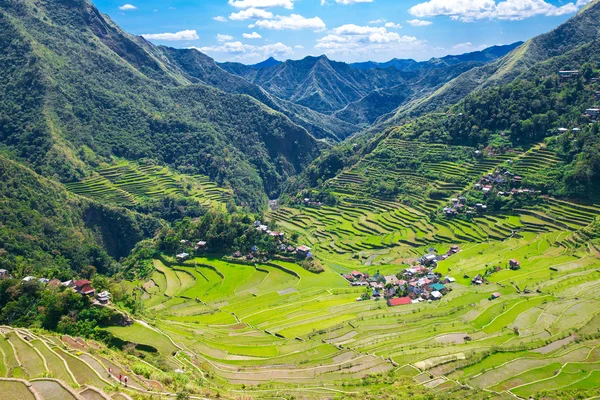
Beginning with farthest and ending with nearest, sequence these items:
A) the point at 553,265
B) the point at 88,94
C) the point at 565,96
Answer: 1. the point at 88,94
2. the point at 565,96
3. the point at 553,265

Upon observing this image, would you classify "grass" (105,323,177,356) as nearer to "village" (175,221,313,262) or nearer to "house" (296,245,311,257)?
"village" (175,221,313,262)

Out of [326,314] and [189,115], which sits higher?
[189,115]

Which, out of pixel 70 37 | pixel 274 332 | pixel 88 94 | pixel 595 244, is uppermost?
pixel 70 37

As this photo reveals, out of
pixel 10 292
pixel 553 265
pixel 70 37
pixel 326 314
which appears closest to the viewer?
pixel 10 292

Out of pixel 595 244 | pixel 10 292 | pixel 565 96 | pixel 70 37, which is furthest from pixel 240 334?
pixel 70 37

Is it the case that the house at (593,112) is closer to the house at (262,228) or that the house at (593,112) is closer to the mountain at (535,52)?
the house at (262,228)

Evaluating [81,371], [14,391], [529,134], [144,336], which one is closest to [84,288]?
[144,336]

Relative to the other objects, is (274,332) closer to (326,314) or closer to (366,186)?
(326,314)
